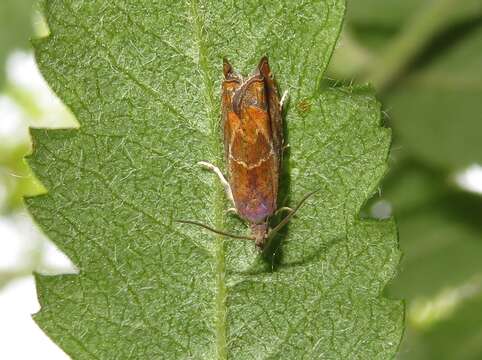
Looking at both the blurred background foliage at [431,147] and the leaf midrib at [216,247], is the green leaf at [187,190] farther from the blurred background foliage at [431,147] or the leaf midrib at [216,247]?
the blurred background foliage at [431,147]

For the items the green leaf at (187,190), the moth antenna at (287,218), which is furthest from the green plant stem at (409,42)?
the green leaf at (187,190)

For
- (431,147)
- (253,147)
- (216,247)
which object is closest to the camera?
(216,247)

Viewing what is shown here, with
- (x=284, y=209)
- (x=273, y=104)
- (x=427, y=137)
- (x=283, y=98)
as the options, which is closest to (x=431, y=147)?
(x=427, y=137)

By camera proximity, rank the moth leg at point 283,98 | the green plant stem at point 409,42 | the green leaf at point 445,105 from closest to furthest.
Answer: the moth leg at point 283,98 → the green plant stem at point 409,42 → the green leaf at point 445,105

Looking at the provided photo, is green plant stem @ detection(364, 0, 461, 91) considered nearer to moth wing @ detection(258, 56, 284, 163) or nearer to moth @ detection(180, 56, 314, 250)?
moth @ detection(180, 56, 314, 250)

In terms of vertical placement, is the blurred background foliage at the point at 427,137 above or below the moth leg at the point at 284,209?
below

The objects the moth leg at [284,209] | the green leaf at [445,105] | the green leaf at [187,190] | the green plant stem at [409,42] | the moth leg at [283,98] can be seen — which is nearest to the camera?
the green leaf at [187,190]

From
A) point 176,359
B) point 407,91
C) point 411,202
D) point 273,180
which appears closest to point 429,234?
point 411,202

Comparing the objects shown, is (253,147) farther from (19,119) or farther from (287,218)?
(19,119)
